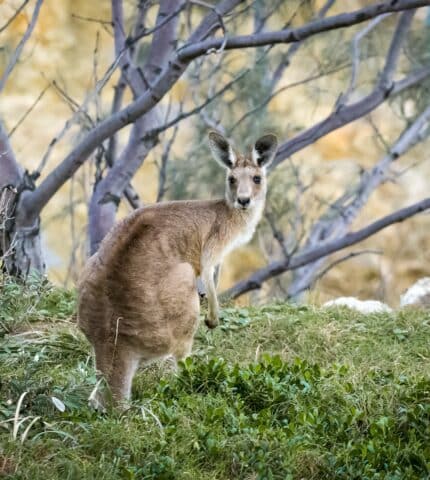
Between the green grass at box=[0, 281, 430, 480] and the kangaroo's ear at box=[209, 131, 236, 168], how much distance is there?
100cm

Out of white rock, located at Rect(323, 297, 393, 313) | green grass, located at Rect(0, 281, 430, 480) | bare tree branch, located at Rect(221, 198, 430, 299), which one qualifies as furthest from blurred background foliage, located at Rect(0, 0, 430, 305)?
green grass, located at Rect(0, 281, 430, 480)

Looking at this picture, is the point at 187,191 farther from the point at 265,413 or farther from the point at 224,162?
the point at 265,413

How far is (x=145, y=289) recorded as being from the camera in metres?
4.04

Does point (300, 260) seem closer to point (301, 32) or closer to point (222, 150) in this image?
point (222, 150)

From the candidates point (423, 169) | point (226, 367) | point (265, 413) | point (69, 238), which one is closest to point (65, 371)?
point (226, 367)

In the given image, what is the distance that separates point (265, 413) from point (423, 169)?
414 inches

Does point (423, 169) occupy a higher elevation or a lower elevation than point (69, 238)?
higher

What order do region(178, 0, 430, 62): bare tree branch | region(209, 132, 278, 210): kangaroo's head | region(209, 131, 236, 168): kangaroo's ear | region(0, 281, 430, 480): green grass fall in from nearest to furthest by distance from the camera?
1. region(0, 281, 430, 480): green grass
2. region(178, 0, 430, 62): bare tree branch
3. region(209, 132, 278, 210): kangaroo's head
4. region(209, 131, 236, 168): kangaroo's ear

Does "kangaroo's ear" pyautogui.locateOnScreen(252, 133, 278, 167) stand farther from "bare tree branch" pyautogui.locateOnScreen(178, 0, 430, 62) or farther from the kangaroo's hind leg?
the kangaroo's hind leg

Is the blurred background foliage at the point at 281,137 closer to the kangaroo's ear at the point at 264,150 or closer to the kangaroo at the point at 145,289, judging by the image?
the kangaroo's ear at the point at 264,150

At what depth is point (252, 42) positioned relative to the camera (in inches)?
184

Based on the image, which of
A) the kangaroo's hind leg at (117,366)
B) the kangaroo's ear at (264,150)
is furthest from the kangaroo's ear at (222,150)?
the kangaroo's hind leg at (117,366)

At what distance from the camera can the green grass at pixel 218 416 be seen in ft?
10.9

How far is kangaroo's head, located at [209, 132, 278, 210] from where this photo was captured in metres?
4.98
